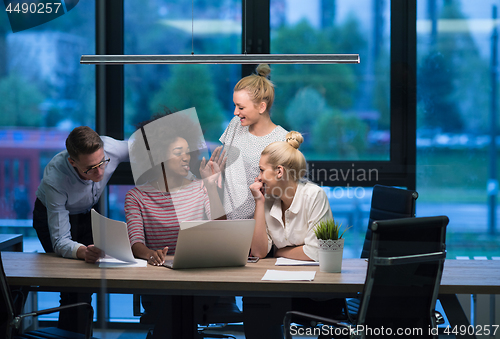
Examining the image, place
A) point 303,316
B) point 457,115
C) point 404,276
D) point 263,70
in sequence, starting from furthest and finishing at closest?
point 457,115
point 263,70
point 303,316
point 404,276

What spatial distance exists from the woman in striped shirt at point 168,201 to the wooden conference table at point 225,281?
8.2 inches

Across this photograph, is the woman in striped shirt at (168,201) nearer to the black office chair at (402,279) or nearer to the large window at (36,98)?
the large window at (36,98)

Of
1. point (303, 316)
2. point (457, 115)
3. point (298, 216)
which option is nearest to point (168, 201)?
point (298, 216)

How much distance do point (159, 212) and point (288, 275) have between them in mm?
778

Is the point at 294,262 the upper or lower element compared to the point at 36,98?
lower

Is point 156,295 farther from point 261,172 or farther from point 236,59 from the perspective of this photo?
point 236,59

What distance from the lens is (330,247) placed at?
1900 mm

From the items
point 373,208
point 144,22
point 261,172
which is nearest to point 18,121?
point 144,22

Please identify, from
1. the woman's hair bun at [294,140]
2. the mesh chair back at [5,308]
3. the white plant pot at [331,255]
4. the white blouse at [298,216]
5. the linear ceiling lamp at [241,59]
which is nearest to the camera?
the mesh chair back at [5,308]

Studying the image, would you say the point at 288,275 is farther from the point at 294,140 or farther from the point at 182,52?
the point at 182,52

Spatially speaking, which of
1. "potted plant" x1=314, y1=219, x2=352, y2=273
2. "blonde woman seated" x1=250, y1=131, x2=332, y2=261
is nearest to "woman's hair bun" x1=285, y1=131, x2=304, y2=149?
"blonde woman seated" x1=250, y1=131, x2=332, y2=261

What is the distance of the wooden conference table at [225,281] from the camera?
1770 mm

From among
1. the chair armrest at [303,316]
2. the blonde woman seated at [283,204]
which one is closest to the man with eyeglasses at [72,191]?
the blonde woman seated at [283,204]

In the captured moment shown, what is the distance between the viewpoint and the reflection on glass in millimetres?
3037
